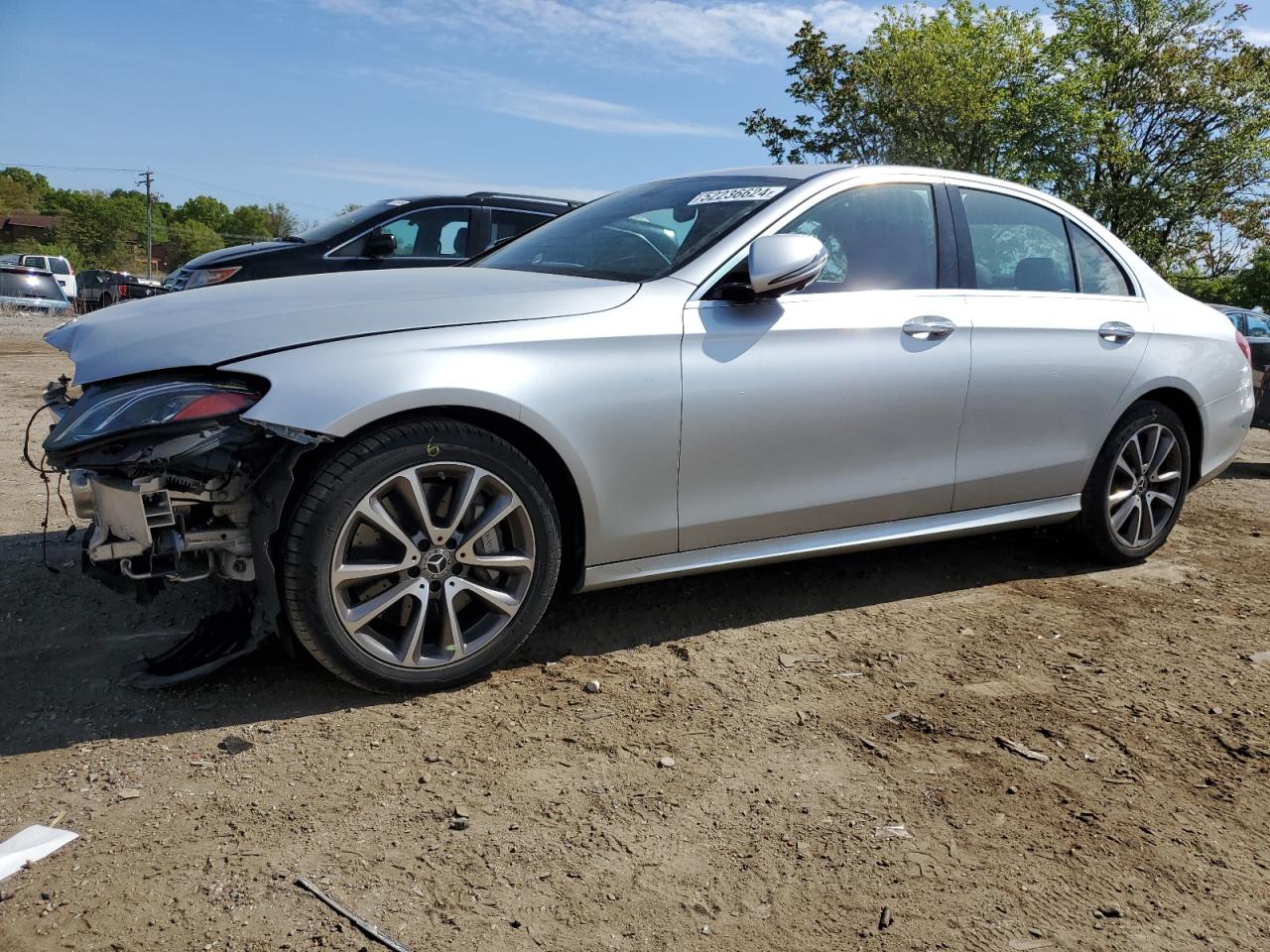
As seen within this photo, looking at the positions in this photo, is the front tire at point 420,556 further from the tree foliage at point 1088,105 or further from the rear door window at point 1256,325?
the tree foliage at point 1088,105

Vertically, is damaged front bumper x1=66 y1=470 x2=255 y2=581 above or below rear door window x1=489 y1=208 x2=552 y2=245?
below

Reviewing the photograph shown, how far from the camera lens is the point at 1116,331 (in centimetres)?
445

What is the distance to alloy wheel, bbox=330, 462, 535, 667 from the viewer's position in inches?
115

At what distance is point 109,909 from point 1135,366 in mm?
4249

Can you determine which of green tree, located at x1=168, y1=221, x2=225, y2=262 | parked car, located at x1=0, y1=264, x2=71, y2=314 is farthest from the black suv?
green tree, located at x1=168, y1=221, x2=225, y2=262

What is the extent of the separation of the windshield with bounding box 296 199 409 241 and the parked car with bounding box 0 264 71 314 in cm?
1818

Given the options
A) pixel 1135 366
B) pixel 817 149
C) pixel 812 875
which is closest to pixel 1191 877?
pixel 812 875

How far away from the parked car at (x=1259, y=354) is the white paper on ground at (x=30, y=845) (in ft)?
18.8

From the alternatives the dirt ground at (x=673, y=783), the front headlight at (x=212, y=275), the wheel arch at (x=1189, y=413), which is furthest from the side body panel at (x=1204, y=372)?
the front headlight at (x=212, y=275)

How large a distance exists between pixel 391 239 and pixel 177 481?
20.5 feet

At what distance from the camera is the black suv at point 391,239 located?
8.40 meters

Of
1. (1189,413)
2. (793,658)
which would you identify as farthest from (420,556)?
(1189,413)

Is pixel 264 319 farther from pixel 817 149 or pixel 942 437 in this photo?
pixel 817 149

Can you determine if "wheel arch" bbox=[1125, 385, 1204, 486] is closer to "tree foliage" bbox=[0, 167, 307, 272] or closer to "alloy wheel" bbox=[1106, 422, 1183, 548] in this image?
"alloy wheel" bbox=[1106, 422, 1183, 548]
